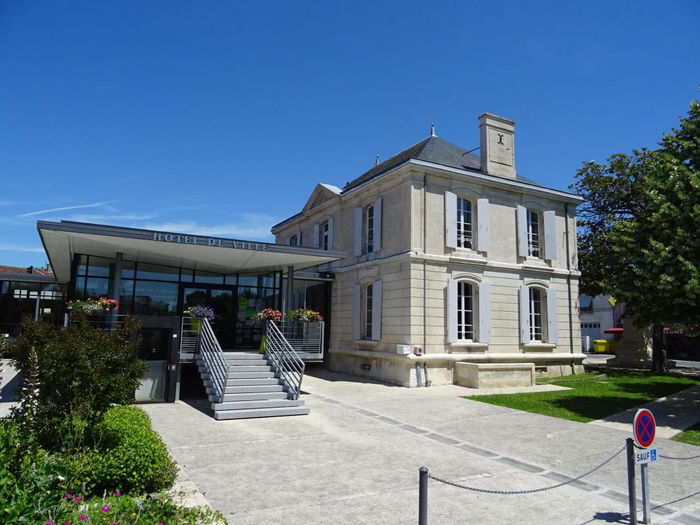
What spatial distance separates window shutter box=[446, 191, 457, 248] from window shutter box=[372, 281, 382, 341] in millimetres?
2986

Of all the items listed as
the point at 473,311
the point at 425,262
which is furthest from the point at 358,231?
the point at 473,311

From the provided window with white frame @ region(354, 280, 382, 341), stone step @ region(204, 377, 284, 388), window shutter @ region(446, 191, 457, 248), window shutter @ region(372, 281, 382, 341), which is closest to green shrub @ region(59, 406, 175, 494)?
stone step @ region(204, 377, 284, 388)

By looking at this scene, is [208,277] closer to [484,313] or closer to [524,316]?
[484,313]

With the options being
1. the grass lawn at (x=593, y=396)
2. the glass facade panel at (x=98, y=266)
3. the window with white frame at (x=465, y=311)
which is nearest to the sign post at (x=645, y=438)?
the grass lawn at (x=593, y=396)

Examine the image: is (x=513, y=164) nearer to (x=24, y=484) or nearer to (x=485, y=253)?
(x=485, y=253)

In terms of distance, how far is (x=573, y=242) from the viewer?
2117cm

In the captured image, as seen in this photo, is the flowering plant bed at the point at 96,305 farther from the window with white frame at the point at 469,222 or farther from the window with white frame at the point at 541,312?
the window with white frame at the point at 541,312

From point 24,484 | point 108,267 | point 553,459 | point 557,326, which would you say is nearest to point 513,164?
point 557,326

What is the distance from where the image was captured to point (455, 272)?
57.8 feet

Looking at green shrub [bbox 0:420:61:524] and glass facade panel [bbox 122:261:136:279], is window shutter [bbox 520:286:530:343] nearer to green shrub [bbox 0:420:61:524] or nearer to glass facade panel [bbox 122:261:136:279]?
glass facade panel [bbox 122:261:136:279]

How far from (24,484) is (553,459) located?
7155 mm

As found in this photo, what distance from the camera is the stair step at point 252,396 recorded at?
11.0m

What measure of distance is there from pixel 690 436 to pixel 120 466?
33.5 ft

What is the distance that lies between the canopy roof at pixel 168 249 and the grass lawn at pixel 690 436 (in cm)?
973
